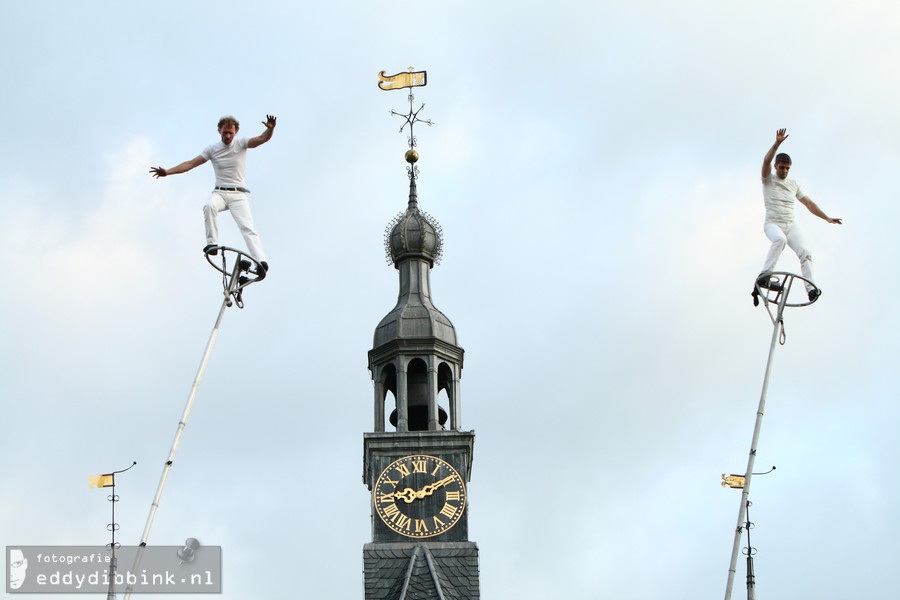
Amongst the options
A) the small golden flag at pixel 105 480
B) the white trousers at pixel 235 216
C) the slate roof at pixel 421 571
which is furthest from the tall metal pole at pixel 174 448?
the slate roof at pixel 421 571

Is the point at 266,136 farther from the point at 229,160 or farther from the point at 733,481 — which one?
A: the point at 733,481

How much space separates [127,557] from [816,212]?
81.6 feet

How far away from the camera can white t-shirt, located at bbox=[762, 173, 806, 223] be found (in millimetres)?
40312

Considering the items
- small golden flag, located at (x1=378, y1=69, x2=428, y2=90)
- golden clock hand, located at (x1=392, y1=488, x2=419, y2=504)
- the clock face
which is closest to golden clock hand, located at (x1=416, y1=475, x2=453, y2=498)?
the clock face

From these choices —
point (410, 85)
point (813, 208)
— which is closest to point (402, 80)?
point (410, 85)

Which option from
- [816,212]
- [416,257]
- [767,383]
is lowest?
[767,383]

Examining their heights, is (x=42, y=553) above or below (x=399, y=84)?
below

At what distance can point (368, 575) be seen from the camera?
76.4m

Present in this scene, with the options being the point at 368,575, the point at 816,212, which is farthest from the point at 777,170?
the point at 368,575

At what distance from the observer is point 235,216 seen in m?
38.2

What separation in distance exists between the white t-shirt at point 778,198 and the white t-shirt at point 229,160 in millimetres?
8882

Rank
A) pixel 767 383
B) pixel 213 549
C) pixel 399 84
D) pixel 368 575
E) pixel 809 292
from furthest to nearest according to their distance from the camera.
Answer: pixel 399 84, pixel 368 575, pixel 213 549, pixel 809 292, pixel 767 383

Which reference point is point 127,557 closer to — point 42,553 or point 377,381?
point 42,553

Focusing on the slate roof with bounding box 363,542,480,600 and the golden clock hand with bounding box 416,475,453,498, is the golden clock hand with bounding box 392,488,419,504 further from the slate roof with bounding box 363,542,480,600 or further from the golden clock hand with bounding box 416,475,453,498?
the slate roof with bounding box 363,542,480,600
